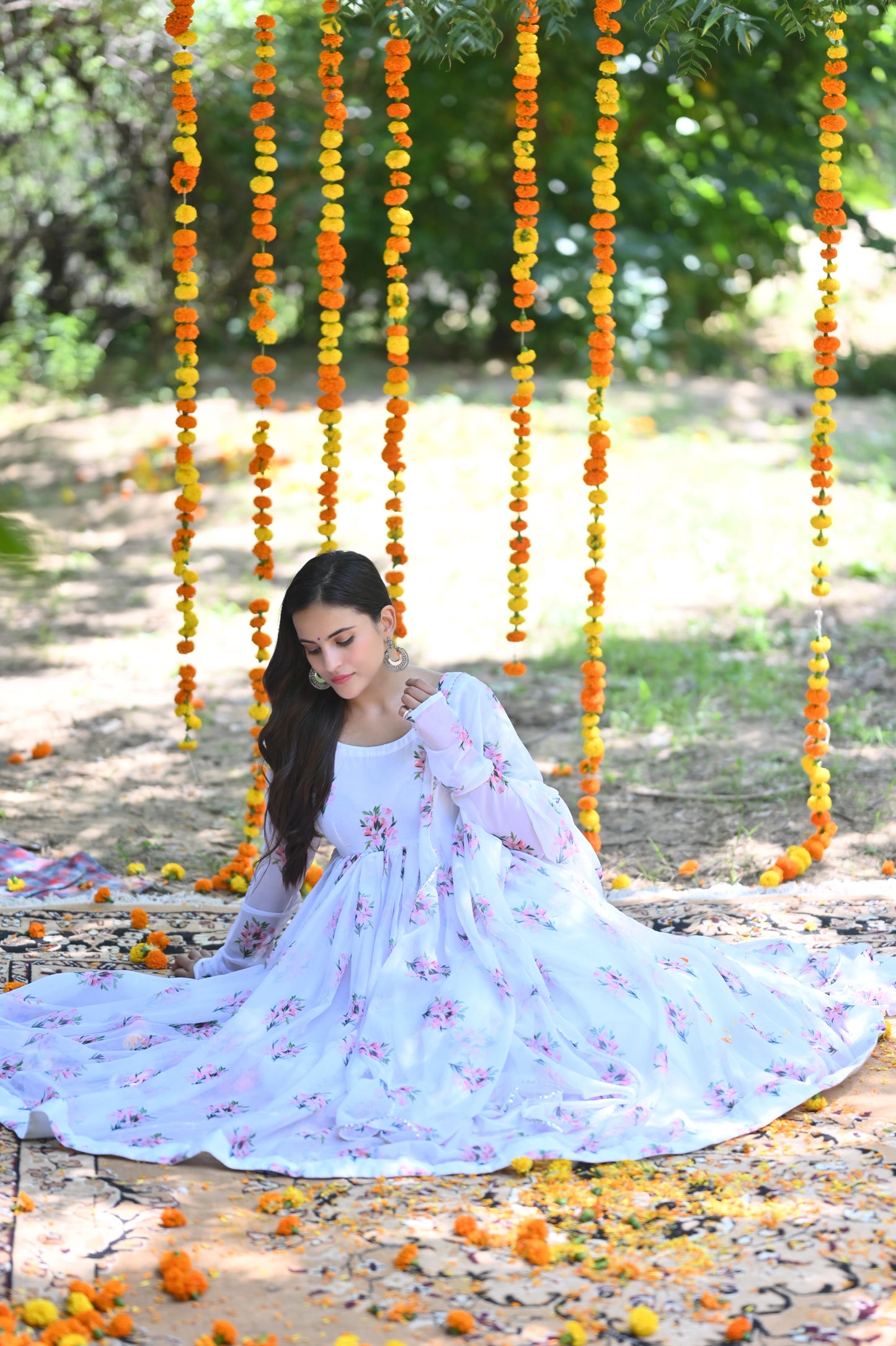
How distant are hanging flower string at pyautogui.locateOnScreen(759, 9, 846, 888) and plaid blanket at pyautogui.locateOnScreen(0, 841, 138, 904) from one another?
1899 mm

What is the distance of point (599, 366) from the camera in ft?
12.3

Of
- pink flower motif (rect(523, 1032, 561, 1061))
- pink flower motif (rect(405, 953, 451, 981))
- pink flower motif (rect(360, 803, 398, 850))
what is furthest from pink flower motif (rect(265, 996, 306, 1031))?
pink flower motif (rect(523, 1032, 561, 1061))

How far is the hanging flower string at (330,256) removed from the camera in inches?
143

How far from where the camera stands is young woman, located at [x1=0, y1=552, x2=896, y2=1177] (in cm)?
266

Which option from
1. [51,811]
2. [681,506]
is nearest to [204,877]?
[51,811]

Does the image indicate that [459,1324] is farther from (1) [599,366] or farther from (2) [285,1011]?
(1) [599,366]

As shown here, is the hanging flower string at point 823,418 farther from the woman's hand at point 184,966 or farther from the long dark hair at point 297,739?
the woman's hand at point 184,966

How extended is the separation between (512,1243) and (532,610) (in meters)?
4.26

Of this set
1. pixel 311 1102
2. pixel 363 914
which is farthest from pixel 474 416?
pixel 311 1102

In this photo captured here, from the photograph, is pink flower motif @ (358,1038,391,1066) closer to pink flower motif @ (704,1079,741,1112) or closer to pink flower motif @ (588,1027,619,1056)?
pink flower motif @ (588,1027,619,1056)

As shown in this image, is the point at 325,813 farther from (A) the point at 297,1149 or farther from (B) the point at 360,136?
(B) the point at 360,136

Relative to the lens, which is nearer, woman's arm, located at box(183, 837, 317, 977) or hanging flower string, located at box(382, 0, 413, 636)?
woman's arm, located at box(183, 837, 317, 977)

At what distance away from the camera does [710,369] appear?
10383mm

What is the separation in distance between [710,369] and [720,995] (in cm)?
804
